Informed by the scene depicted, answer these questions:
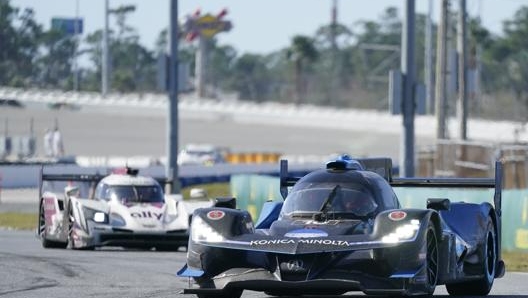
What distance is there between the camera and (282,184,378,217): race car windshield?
47.4 ft

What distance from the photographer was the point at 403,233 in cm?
1341

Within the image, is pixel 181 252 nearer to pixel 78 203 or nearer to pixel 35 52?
pixel 78 203

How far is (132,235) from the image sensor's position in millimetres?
23797

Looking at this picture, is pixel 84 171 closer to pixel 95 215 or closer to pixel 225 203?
pixel 95 215

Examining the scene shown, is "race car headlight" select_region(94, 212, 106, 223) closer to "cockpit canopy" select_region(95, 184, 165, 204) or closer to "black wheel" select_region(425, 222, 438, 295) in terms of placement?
"cockpit canopy" select_region(95, 184, 165, 204)

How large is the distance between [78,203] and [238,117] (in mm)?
100196

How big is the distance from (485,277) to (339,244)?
2.58 meters

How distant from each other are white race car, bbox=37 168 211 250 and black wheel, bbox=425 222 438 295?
33.8ft

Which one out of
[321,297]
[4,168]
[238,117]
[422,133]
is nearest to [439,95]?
[4,168]

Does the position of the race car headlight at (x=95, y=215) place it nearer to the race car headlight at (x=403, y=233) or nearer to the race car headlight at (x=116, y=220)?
the race car headlight at (x=116, y=220)

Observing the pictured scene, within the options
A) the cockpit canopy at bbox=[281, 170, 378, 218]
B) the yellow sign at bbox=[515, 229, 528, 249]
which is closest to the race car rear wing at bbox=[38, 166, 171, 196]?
the yellow sign at bbox=[515, 229, 528, 249]

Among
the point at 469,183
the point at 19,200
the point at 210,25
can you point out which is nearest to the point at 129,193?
the point at 469,183

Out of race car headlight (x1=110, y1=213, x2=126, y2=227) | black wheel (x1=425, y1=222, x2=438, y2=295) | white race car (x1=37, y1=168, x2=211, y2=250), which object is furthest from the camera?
race car headlight (x1=110, y1=213, x2=126, y2=227)

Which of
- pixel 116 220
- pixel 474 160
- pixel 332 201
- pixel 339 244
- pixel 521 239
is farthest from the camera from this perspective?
pixel 474 160
